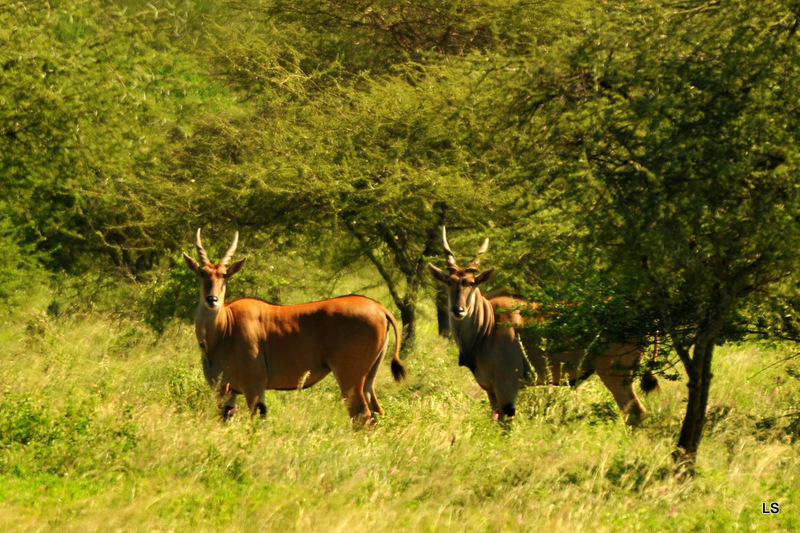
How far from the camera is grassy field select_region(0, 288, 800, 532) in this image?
271 inches

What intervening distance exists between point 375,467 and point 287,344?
3217 millimetres

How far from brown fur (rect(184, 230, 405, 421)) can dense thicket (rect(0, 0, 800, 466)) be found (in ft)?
5.39

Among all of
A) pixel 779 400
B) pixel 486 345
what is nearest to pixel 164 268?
pixel 486 345

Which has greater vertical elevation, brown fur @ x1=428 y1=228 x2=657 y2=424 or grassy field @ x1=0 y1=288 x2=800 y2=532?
brown fur @ x1=428 y1=228 x2=657 y2=424

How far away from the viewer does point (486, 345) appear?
10.8 m

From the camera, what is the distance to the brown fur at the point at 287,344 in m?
10.8

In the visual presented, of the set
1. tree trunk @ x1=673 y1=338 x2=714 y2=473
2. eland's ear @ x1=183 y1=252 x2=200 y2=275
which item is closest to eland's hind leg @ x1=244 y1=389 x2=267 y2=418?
eland's ear @ x1=183 y1=252 x2=200 y2=275

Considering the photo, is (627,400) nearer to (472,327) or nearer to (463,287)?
(472,327)

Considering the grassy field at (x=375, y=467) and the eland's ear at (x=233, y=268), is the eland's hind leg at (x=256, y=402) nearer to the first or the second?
the grassy field at (x=375, y=467)

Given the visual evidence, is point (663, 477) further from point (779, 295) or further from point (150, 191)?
point (150, 191)

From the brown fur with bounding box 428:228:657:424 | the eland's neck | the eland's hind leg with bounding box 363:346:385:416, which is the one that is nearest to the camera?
the brown fur with bounding box 428:228:657:424

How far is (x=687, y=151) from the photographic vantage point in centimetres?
762

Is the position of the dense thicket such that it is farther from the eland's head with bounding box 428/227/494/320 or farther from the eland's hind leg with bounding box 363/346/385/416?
the eland's hind leg with bounding box 363/346/385/416

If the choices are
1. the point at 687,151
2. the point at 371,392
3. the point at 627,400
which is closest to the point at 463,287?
the point at 371,392
